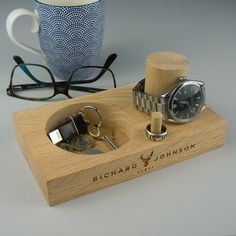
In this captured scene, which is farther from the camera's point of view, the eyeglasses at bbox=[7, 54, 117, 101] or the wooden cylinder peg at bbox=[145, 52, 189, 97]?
the eyeglasses at bbox=[7, 54, 117, 101]

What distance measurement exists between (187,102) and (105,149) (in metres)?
0.10

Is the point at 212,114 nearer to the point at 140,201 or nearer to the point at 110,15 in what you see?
the point at 140,201

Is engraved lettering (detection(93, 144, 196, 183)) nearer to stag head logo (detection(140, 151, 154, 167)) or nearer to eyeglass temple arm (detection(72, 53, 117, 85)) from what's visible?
stag head logo (detection(140, 151, 154, 167))

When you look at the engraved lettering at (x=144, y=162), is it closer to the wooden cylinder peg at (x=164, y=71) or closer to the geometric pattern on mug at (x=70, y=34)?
the wooden cylinder peg at (x=164, y=71)

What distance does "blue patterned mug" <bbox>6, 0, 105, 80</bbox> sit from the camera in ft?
1.73

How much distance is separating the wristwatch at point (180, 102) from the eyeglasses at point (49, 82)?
12 cm

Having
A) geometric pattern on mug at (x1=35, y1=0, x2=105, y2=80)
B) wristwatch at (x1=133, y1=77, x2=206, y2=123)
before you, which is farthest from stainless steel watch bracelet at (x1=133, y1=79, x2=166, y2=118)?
geometric pattern on mug at (x1=35, y1=0, x2=105, y2=80)

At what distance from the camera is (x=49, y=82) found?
23.8 inches

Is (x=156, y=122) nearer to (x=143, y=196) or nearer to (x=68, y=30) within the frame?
(x=143, y=196)

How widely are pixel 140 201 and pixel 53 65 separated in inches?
9.3

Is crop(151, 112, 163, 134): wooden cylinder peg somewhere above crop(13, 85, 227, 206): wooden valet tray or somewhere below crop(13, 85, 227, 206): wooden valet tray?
above

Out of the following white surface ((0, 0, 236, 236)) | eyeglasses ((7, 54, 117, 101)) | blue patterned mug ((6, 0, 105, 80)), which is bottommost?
white surface ((0, 0, 236, 236))

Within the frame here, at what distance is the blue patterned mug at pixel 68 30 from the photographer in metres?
0.53

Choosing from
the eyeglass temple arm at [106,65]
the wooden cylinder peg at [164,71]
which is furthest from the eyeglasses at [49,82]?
the wooden cylinder peg at [164,71]
